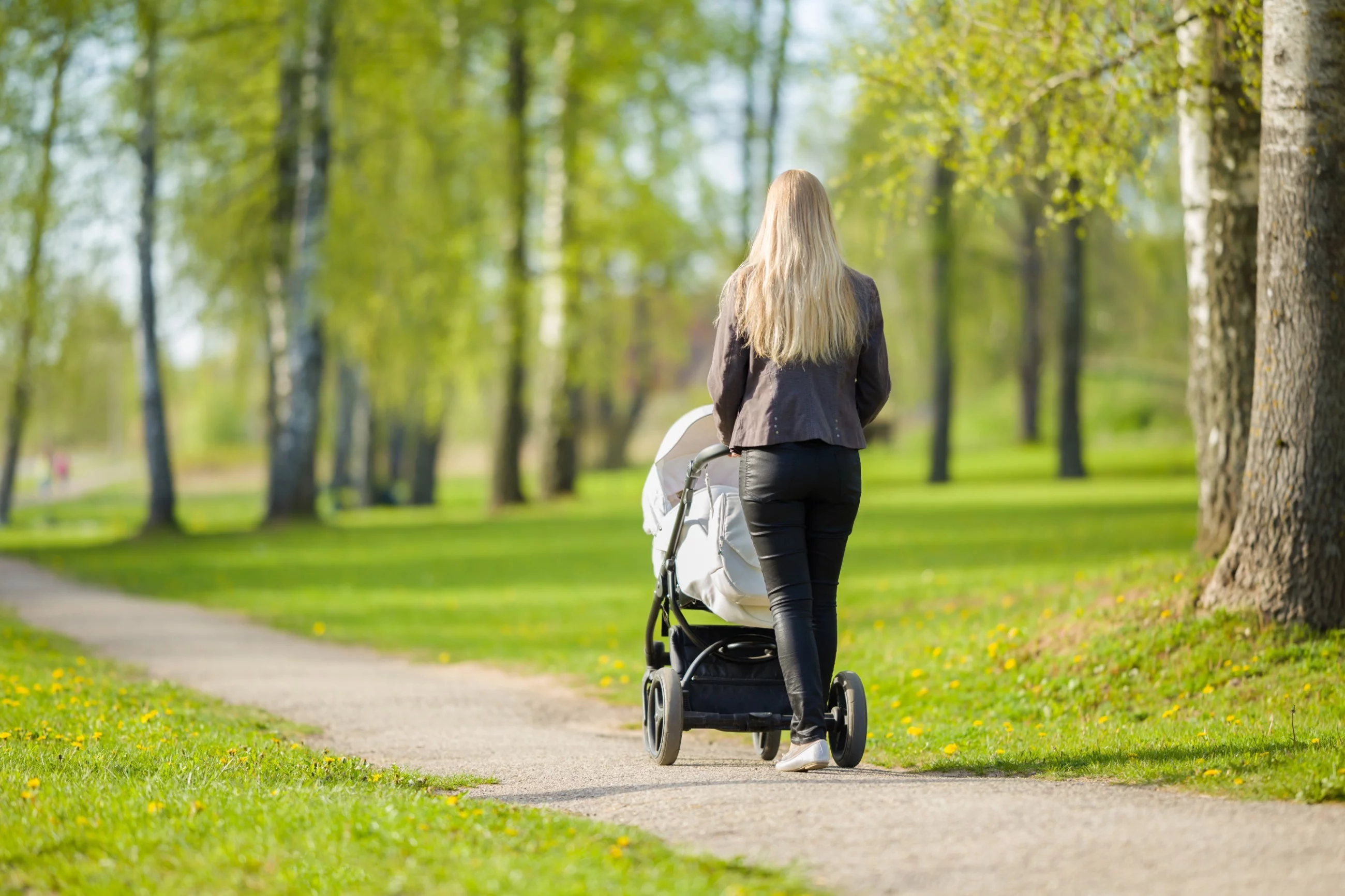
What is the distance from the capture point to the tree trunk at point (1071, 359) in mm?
28297

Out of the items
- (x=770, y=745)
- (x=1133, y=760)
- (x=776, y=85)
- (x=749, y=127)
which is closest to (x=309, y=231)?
(x=749, y=127)

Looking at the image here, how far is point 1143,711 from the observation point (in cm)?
703

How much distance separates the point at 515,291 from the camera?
24.0 m

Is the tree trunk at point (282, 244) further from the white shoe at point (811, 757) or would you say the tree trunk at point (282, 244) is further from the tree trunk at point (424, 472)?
the white shoe at point (811, 757)

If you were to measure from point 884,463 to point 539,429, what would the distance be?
15936 mm

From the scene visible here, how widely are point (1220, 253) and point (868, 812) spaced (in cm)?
591

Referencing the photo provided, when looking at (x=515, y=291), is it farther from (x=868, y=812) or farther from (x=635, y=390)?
(x=868, y=812)

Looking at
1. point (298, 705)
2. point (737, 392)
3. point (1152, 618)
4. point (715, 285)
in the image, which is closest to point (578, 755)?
point (737, 392)

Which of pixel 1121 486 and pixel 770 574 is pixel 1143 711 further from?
pixel 1121 486

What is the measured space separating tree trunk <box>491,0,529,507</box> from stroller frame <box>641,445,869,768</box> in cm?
1858

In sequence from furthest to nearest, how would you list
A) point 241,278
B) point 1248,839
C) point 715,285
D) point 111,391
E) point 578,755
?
point 111,391 < point 715,285 < point 241,278 < point 578,755 < point 1248,839

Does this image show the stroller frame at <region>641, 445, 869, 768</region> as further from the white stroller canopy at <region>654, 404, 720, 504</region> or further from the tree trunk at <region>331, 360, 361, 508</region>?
the tree trunk at <region>331, 360, 361, 508</region>

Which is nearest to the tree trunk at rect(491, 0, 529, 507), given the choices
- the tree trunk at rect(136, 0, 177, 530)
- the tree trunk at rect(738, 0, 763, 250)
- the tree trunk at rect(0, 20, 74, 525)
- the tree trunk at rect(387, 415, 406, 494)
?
the tree trunk at rect(738, 0, 763, 250)

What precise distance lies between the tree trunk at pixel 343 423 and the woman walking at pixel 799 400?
84.7 ft
